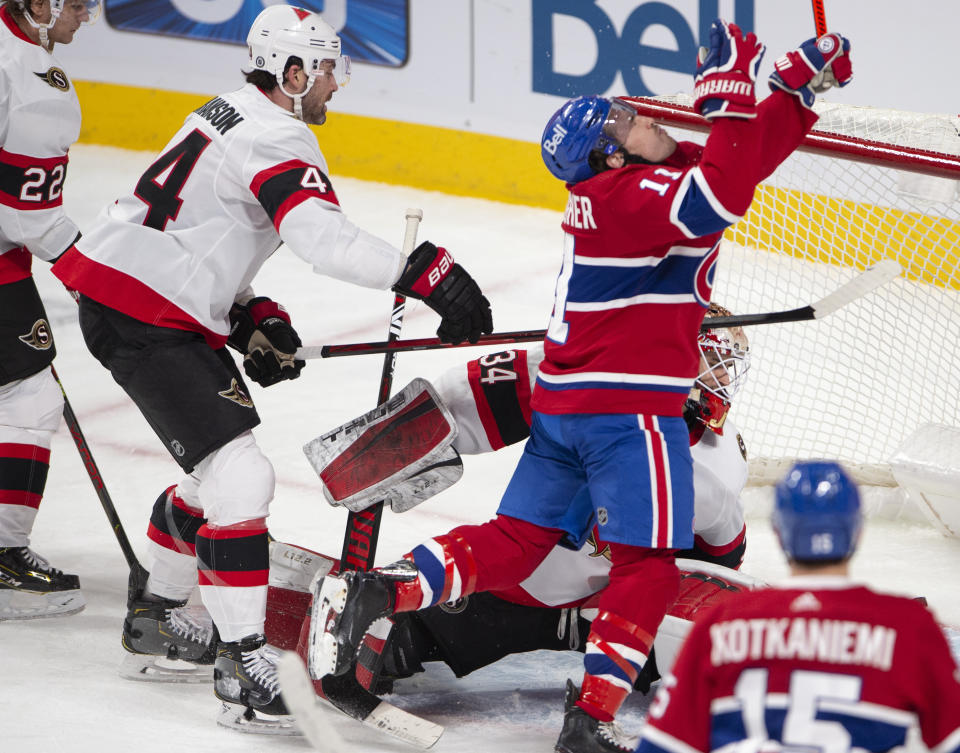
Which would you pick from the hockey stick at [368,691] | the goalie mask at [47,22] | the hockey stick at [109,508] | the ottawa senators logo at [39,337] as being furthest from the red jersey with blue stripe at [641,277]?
the goalie mask at [47,22]

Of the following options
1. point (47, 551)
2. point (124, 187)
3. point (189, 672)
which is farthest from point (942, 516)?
point (124, 187)

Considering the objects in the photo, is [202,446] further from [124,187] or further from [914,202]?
[124,187]

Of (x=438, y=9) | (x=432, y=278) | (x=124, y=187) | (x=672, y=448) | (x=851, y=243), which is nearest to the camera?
(x=672, y=448)

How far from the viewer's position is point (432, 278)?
8.41 ft

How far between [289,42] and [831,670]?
1.72 m

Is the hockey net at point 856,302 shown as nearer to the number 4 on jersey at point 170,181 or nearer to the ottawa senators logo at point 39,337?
the number 4 on jersey at point 170,181

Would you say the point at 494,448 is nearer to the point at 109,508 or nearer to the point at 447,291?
the point at 447,291

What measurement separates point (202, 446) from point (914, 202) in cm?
178

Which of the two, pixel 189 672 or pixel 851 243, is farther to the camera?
pixel 851 243

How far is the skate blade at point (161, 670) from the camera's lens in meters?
2.76

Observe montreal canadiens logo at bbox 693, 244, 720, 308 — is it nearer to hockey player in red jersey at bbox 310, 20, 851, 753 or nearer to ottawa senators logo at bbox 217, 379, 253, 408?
hockey player in red jersey at bbox 310, 20, 851, 753

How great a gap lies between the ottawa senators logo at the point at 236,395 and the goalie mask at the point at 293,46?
1.71 ft

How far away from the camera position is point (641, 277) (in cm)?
235

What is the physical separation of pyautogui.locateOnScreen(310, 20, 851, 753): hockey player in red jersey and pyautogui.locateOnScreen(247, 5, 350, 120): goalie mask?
0.55 m
